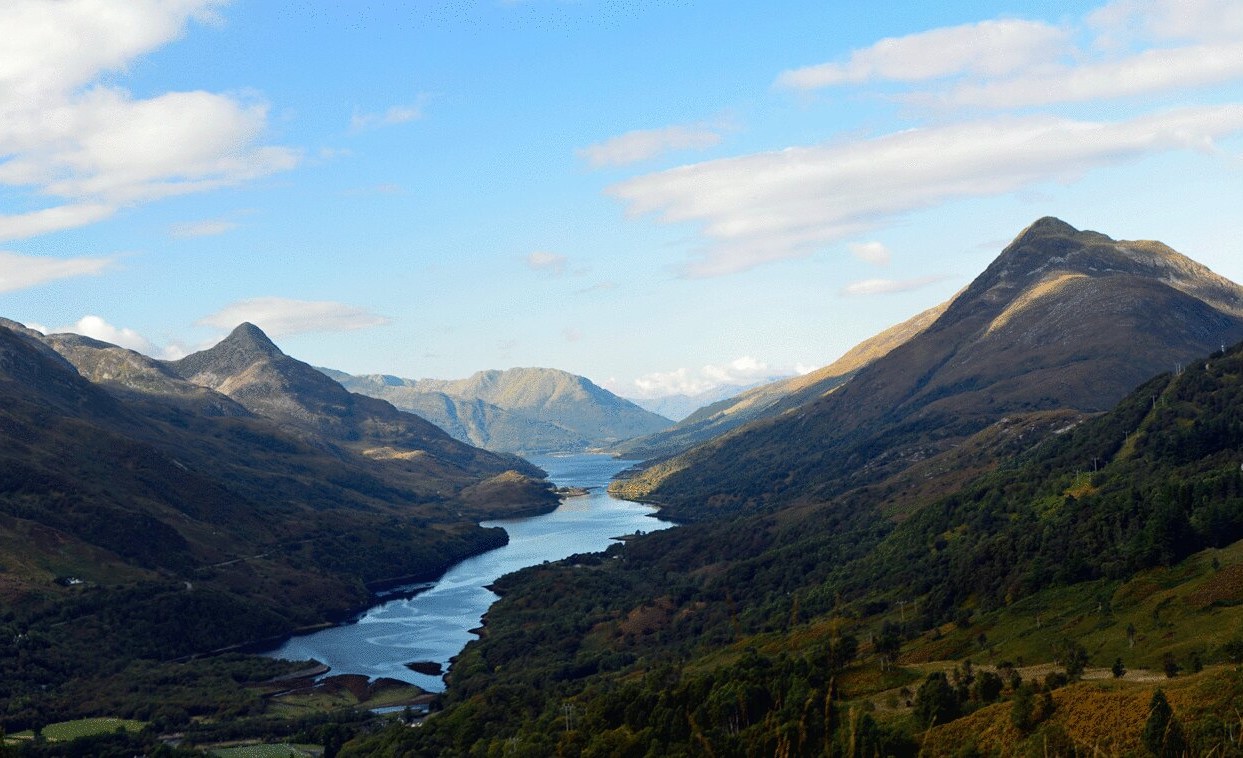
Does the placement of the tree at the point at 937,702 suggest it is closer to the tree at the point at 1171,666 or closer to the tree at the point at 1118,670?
the tree at the point at 1118,670

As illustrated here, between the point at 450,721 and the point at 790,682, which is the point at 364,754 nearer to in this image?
the point at 450,721

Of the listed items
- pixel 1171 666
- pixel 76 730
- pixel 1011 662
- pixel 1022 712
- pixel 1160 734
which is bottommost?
pixel 76 730

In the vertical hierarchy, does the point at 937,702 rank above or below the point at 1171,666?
below

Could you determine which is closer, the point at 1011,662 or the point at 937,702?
the point at 937,702

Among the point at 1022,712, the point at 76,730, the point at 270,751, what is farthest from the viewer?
the point at 76,730

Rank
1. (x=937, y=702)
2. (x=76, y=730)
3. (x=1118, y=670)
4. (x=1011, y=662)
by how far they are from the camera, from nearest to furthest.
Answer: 1. (x=937, y=702)
2. (x=1118, y=670)
3. (x=1011, y=662)
4. (x=76, y=730)

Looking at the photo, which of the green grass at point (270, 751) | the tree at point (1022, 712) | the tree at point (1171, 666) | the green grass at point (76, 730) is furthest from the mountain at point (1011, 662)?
the green grass at point (76, 730)

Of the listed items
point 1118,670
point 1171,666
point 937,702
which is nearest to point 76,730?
point 937,702

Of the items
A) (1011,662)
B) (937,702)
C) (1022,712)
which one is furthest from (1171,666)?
(1011,662)

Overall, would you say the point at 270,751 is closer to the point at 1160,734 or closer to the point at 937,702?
the point at 937,702

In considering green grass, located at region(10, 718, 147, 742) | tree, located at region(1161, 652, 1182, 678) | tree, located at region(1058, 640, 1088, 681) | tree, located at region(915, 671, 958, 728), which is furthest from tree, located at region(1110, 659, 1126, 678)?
green grass, located at region(10, 718, 147, 742)
